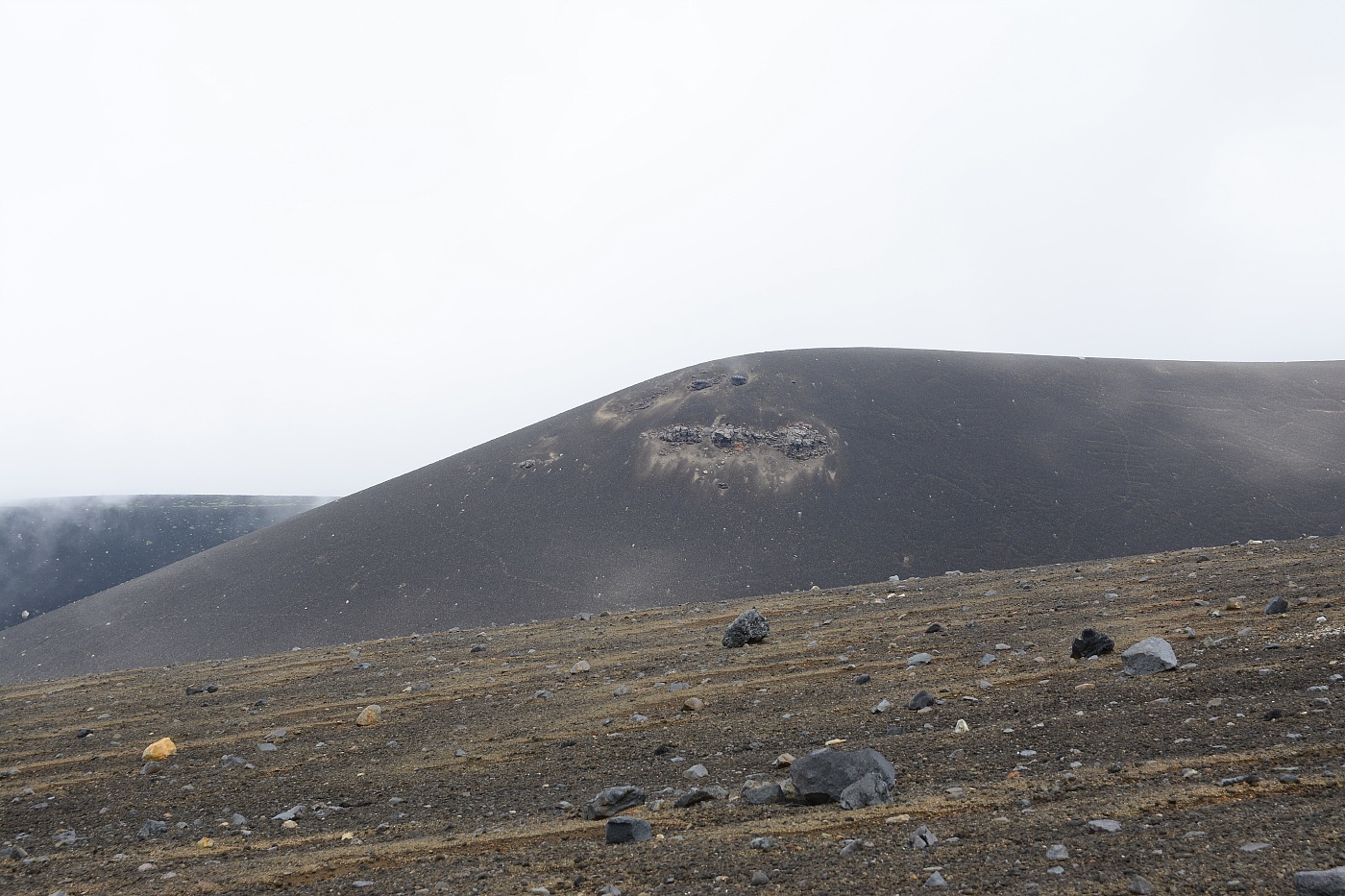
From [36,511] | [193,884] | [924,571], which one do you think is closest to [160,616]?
[924,571]

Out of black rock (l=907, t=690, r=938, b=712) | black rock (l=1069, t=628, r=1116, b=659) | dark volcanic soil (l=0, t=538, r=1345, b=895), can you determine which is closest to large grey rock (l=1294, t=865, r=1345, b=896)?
dark volcanic soil (l=0, t=538, r=1345, b=895)

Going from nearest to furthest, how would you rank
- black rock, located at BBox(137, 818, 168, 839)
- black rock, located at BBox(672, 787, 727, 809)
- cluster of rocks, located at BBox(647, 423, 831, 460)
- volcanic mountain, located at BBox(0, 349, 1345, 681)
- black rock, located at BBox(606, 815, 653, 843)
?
black rock, located at BBox(606, 815, 653, 843)
black rock, located at BBox(672, 787, 727, 809)
black rock, located at BBox(137, 818, 168, 839)
volcanic mountain, located at BBox(0, 349, 1345, 681)
cluster of rocks, located at BBox(647, 423, 831, 460)

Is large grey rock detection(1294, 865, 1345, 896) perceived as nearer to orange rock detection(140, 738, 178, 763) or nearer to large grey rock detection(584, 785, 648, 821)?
large grey rock detection(584, 785, 648, 821)

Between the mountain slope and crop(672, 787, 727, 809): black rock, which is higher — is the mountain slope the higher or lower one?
the higher one

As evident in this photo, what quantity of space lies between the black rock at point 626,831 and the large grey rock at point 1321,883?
318cm

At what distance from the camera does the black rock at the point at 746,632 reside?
1196 centimetres

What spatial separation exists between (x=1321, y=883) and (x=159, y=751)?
1051 cm

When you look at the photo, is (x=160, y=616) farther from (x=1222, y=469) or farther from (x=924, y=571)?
(x=1222, y=469)

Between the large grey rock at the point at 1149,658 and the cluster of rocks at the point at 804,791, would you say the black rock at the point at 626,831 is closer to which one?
the cluster of rocks at the point at 804,791

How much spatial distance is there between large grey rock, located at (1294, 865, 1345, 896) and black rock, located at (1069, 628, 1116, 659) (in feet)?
16.2

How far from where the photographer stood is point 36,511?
79.8 metres

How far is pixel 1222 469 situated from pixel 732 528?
71.2ft

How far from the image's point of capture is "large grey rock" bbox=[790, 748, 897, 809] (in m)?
4.84

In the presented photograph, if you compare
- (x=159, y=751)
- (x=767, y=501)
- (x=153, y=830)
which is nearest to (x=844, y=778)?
(x=153, y=830)
